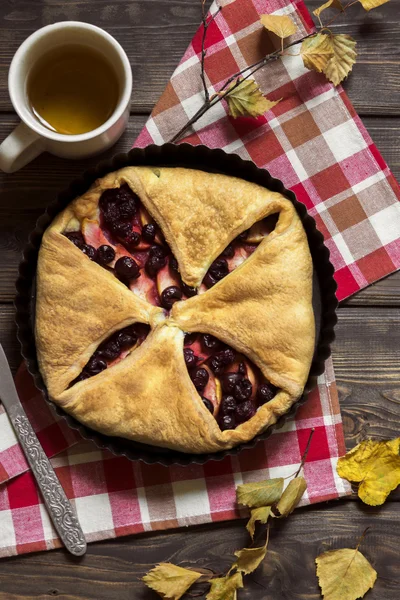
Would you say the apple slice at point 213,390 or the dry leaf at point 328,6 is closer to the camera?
the apple slice at point 213,390

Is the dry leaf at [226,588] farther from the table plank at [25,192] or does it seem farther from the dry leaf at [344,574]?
the table plank at [25,192]

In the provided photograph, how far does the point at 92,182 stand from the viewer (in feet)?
7.21

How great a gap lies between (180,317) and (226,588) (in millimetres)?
982

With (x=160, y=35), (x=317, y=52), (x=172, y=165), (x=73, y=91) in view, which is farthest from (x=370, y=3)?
(x=73, y=91)

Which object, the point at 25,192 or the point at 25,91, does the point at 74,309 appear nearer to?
the point at 25,192

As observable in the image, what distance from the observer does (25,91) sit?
6.93ft

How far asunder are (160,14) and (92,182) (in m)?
0.70

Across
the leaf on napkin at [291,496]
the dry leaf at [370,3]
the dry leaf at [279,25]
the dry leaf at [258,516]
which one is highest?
the dry leaf at [370,3]

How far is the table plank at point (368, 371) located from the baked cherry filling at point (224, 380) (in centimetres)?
43

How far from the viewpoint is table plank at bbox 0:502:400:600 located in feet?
7.80

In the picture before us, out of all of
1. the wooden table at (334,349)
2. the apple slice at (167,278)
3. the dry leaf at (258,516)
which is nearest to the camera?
the apple slice at (167,278)

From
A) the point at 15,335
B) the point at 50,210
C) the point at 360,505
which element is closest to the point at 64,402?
the point at 15,335

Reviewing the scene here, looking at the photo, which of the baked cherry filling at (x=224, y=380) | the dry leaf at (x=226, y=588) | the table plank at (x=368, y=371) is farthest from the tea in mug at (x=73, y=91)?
the dry leaf at (x=226, y=588)

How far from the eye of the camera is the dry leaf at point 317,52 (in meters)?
2.29
